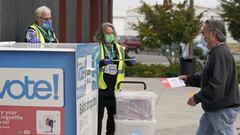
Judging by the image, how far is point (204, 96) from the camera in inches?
225

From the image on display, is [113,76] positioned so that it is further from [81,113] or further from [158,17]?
[158,17]

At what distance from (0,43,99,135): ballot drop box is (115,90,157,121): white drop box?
7.54 feet

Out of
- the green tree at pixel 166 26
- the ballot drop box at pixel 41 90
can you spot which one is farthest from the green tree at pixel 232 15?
the ballot drop box at pixel 41 90

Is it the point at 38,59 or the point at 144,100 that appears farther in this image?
the point at 144,100

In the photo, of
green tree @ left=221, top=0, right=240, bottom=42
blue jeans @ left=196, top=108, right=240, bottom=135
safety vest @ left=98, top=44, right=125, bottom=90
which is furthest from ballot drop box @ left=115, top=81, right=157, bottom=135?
green tree @ left=221, top=0, right=240, bottom=42

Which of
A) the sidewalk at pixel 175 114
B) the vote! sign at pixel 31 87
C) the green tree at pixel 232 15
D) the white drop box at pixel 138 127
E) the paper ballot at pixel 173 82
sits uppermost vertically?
the green tree at pixel 232 15

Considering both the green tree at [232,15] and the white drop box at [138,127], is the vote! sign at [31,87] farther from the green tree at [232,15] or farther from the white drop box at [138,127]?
the green tree at [232,15]

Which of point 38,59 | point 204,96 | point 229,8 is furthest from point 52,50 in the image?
point 229,8

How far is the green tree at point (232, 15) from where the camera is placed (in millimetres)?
32562

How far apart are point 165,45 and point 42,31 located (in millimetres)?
17973

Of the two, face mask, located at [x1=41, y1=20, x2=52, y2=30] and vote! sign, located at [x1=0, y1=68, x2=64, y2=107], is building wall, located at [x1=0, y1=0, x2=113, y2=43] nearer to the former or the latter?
face mask, located at [x1=41, y1=20, x2=52, y2=30]

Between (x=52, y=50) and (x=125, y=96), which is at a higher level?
(x=52, y=50)

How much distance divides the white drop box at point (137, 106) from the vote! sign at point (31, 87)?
2.45 m

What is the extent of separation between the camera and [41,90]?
3.96m
